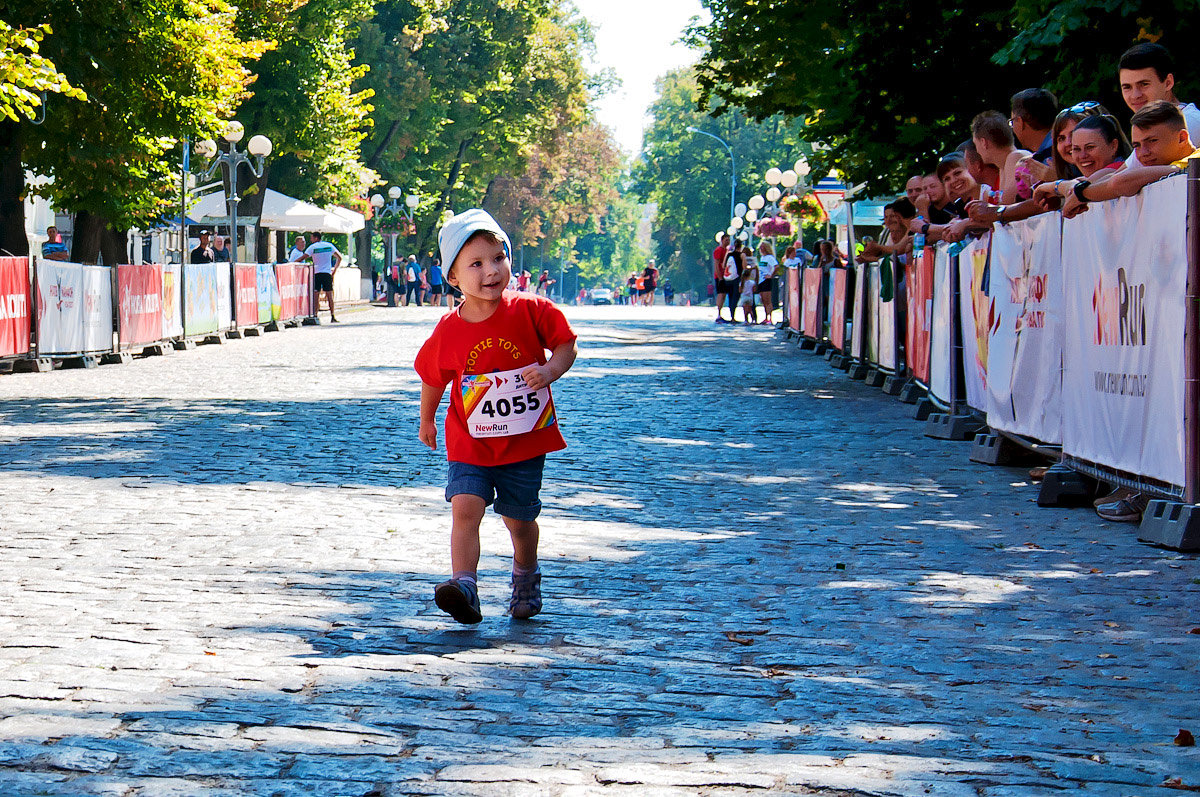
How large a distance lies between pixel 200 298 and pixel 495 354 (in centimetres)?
2313

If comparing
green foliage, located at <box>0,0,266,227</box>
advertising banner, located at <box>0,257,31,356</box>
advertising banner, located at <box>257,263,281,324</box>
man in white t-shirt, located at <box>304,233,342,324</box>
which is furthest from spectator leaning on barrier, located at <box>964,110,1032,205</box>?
man in white t-shirt, located at <box>304,233,342,324</box>

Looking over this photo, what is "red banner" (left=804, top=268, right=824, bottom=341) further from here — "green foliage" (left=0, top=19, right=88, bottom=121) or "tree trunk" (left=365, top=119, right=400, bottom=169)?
"tree trunk" (left=365, top=119, right=400, bottom=169)

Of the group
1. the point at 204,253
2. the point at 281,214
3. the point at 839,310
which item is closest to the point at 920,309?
the point at 839,310

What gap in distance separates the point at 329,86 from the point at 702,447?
109 ft

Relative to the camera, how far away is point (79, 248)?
30.8 metres

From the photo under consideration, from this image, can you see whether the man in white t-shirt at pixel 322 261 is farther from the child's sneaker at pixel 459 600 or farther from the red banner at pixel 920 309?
the child's sneaker at pixel 459 600

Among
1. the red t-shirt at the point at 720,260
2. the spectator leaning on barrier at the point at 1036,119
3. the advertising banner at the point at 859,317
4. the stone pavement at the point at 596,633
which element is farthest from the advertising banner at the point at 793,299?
the spectator leaning on barrier at the point at 1036,119

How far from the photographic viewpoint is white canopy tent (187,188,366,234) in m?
42.9

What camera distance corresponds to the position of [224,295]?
30359 millimetres

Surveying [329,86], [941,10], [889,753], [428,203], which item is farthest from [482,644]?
[428,203]

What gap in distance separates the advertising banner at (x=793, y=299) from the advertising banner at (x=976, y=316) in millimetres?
19239

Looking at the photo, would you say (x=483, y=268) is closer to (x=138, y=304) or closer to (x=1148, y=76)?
(x=1148, y=76)

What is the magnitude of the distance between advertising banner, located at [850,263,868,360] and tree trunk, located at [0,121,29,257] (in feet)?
44.9

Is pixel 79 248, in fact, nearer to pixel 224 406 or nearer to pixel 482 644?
pixel 224 406
